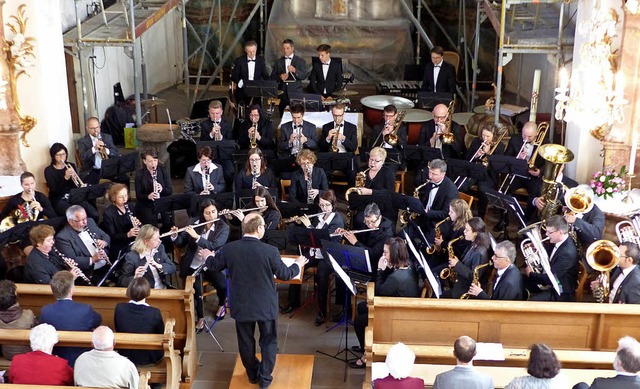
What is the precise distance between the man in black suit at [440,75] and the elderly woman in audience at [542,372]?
770 cm

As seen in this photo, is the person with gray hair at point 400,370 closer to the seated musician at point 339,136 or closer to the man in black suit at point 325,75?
the seated musician at point 339,136

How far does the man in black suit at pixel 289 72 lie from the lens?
12906mm

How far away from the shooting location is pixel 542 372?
6.02 m

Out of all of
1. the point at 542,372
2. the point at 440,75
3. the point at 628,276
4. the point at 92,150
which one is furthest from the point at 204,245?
the point at 440,75

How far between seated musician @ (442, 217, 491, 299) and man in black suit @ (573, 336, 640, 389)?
2.13m

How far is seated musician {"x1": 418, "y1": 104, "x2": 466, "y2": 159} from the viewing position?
11.2 meters

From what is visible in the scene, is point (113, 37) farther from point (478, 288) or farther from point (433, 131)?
point (478, 288)

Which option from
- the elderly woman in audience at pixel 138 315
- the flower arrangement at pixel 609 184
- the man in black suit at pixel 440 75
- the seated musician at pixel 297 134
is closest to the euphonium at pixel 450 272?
the flower arrangement at pixel 609 184

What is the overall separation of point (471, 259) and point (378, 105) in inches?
225

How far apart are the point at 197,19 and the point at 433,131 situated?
23.9 feet

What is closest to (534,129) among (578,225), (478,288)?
(578,225)

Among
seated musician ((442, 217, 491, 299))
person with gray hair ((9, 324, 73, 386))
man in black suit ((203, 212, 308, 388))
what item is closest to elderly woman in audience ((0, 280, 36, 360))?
person with gray hair ((9, 324, 73, 386))

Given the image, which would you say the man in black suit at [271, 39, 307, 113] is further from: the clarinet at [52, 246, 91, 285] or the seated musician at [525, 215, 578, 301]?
the seated musician at [525, 215, 578, 301]

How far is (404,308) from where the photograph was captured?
7496 mm
